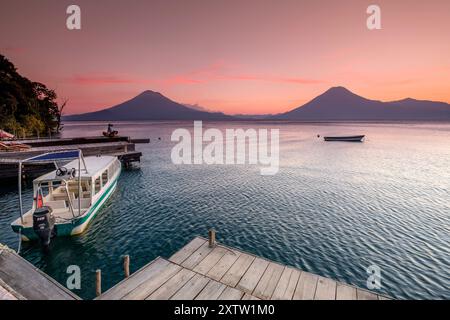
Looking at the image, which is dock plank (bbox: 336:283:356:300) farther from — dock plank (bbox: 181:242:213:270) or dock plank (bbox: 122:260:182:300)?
dock plank (bbox: 122:260:182:300)

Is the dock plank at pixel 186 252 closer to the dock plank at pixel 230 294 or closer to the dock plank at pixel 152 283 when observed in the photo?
the dock plank at pixel 152 283

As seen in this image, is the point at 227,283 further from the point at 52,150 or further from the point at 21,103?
the point at 21,103

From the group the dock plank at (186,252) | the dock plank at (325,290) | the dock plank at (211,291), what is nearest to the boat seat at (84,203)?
the dock plank at (186,252)

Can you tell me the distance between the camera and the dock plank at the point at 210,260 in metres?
10.1

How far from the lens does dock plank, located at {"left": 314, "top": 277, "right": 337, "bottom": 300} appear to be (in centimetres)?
823

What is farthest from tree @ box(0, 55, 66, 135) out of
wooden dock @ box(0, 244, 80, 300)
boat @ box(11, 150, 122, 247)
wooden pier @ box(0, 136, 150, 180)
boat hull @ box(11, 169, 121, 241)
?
wooden dock @ box(0, 244, 80, 300)

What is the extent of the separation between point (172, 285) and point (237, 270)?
129 inches

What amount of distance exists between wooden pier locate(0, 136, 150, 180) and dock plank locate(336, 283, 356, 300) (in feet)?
92.3

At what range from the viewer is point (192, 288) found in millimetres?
7996

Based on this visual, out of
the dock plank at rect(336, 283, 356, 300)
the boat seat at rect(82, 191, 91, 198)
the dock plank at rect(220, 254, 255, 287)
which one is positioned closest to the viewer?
the dock plank at rect(336, 283, 356, 300)

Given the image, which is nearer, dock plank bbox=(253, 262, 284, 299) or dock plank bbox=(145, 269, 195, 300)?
dock plank bbox=(145, 269, 195, 300)

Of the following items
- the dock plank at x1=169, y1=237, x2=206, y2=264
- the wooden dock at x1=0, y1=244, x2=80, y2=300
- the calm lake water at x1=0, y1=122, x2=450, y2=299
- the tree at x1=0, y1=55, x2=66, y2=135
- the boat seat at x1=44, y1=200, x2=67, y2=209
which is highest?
the tree at x1=0, y1=55, x2=66, y2=135

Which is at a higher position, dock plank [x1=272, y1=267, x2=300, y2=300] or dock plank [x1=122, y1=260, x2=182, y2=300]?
dock plank [x1=122, y1=260, x2=182, y2=300]
